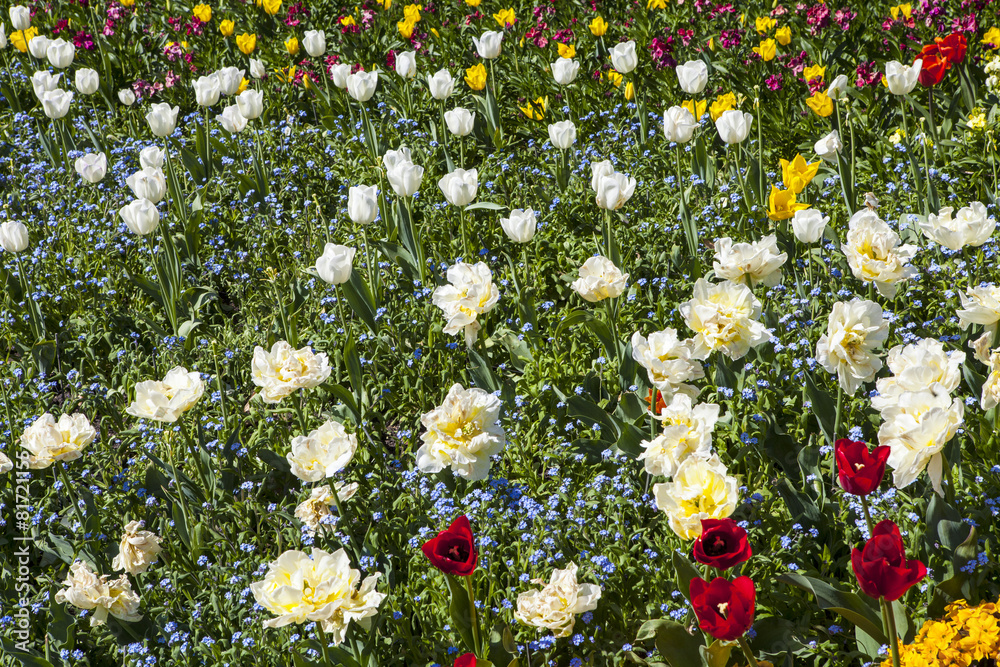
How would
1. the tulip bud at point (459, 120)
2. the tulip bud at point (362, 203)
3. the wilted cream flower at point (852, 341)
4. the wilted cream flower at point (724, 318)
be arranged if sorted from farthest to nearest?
the tulip bud at point (459, 120)
the tulip bud at point (362, 203)
the wilted cream flower at point (724, 318)
the wilted cream flower at point (852, 341)

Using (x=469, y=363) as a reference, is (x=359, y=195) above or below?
above

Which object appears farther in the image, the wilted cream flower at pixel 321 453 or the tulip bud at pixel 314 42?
the tulip bud at pixel 314 42

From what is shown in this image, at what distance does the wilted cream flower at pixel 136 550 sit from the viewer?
222 cm

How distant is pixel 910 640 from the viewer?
188 centimetres

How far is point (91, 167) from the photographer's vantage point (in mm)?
3635

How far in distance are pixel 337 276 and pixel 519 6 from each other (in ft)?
10.9

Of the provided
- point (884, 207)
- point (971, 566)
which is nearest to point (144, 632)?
point (971, 566)

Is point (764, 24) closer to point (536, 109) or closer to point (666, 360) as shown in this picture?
point (536, 109)

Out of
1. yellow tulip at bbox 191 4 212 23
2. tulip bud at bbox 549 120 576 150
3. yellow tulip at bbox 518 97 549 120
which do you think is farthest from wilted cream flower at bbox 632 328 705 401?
yellow tulip at bbox 191 4 212 23

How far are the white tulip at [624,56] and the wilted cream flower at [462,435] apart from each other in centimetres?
230

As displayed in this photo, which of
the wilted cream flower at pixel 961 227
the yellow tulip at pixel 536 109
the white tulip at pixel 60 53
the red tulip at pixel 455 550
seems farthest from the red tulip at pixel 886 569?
the white tulip at pixel 60 53

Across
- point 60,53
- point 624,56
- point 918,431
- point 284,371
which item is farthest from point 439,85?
point 918,431

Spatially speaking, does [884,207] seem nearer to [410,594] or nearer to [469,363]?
[469,363]

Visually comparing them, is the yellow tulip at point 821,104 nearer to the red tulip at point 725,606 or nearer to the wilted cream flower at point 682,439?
the wilted cream flower at point 682,439
